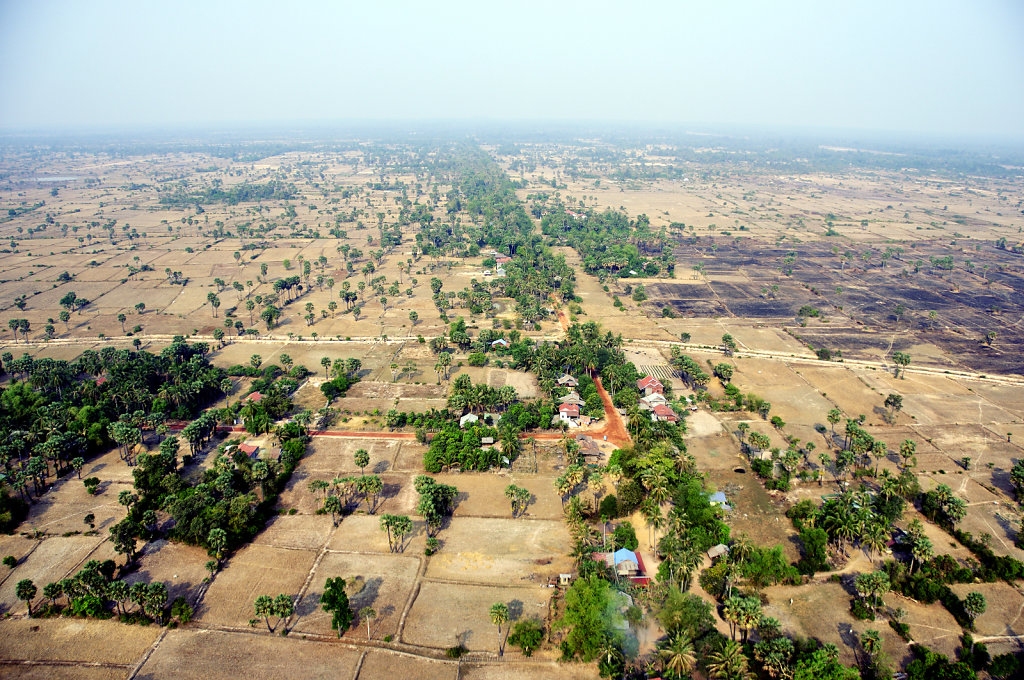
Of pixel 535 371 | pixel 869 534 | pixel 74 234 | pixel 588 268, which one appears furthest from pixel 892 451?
pixel 74 234

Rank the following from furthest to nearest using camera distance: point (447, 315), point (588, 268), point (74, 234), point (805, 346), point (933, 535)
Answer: point (74, 234) → point (588, 268) → point (447, 315) → point (805, 346) → point (933, 535)

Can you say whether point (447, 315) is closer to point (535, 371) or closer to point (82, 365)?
point (535, 371)

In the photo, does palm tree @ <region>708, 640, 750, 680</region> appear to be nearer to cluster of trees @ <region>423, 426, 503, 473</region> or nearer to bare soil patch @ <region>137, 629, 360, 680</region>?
bare soil patch @ <region>137, 629, 360, 680</region>

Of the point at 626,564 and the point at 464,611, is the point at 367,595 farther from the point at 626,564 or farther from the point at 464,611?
the point at 626,564

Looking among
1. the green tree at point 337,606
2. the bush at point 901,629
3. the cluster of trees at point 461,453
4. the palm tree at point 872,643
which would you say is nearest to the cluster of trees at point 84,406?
the cluster of trees at point 461,453

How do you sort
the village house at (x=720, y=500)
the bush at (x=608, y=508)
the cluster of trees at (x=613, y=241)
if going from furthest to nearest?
1. the cluster of trees at (x=613, y=241)
2. the village house at (x=720, y=500)
3. the bush at (x=608, y=508)

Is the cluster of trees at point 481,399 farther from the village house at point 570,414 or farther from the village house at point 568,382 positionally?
the village house at point 568,382
